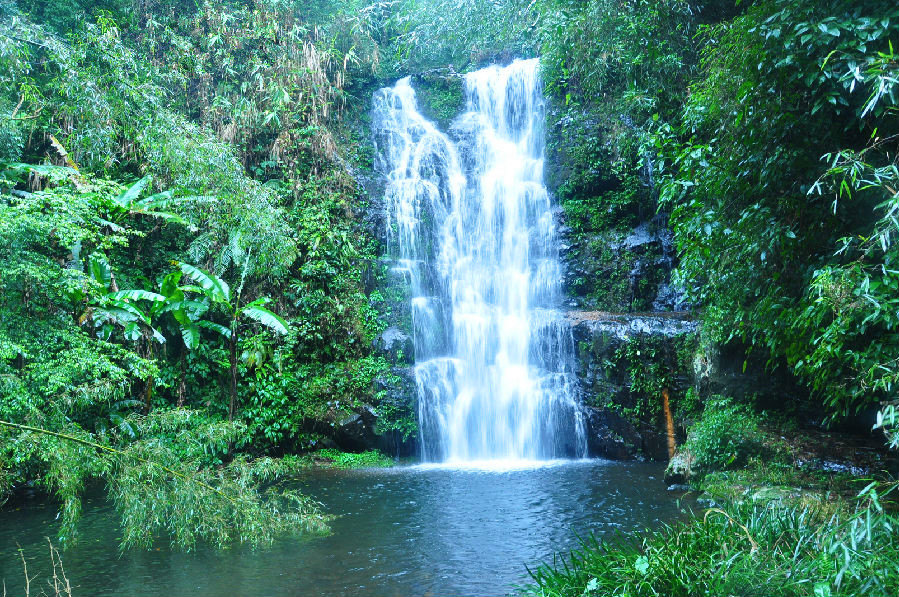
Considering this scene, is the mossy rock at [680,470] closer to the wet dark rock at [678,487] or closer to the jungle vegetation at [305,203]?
the wet dark rock at [678,487]

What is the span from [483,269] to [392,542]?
9.66 m

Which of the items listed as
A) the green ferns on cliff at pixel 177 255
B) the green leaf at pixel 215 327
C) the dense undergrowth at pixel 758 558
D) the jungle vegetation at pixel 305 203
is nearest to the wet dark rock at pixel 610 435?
the jungle vegetation at pixel 305 203

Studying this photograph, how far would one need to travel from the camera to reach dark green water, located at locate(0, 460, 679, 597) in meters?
6.12

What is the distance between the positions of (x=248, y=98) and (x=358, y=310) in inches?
279

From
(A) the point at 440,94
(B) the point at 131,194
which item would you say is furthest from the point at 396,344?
(A) the point at 440,94

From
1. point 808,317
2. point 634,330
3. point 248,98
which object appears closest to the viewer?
point 808,317

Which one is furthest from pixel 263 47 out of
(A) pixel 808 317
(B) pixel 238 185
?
(A) pixel 808 317

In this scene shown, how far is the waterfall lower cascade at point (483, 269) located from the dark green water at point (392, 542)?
251cm

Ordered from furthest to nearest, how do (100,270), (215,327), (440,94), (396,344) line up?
(440,94) < (396,344) < (215,327) < (100,270)

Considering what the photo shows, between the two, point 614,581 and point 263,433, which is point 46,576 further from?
point 263,433

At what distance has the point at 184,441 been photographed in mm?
8305

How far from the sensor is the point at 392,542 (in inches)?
291

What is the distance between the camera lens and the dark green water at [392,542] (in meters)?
6.12

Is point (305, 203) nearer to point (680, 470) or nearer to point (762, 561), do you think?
point (680, 470)
